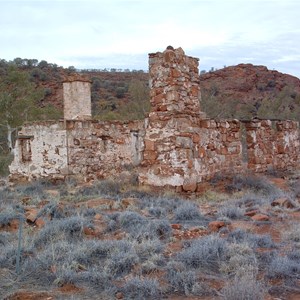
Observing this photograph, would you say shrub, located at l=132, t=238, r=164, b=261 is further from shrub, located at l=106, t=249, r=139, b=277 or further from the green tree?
the green tree

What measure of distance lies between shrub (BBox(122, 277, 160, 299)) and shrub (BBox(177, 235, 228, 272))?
2.50ft

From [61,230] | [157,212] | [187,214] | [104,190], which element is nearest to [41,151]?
[104,190]

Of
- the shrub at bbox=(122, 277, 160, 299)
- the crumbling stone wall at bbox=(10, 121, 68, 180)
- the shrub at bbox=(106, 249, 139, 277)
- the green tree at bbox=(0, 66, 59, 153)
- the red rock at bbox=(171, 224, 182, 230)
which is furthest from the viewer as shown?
the green tree at bbox=(0, 66, 59, 153)

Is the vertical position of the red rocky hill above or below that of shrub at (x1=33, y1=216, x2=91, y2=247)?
above

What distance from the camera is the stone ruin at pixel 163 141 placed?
9531mm

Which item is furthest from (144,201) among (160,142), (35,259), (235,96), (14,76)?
(235,96)

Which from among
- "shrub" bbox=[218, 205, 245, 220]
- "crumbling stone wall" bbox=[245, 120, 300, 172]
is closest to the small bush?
"shrub" bbox=[218, 205, 245, 220]

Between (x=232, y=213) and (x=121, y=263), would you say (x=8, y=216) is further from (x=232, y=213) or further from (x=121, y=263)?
(x=232, y=213)

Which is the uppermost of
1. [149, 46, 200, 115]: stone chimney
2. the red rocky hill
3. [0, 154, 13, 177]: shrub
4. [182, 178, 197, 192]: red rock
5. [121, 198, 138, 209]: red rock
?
the red rocky hill

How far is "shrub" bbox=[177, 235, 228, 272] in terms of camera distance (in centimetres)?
472

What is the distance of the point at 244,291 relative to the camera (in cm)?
364

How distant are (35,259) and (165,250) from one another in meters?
1.61

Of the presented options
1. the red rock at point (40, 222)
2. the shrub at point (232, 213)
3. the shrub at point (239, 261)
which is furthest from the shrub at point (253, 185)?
the shrub at point (239, 261)

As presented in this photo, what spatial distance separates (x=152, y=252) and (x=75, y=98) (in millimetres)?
12208
